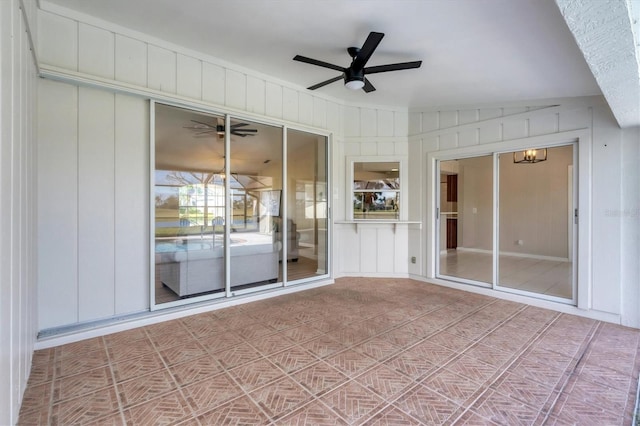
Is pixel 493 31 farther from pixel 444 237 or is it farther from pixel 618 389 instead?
pixel 444 237

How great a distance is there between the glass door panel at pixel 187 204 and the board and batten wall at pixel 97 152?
167 millimetres

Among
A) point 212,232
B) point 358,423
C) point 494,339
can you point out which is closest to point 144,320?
point 212,232

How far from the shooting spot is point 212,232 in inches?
154

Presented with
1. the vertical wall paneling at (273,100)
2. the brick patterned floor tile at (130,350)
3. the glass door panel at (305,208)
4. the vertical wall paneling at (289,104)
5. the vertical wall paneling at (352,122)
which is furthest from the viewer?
the vertical wall paneling at (352,122)

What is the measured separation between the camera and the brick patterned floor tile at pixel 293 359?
2.46 m

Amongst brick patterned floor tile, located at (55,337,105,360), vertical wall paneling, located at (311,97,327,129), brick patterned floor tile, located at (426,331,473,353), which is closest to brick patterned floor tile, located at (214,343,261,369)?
brick patterned floor tile, located at (55,337,105,360)

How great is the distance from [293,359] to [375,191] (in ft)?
12.3

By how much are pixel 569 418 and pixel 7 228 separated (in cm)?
343

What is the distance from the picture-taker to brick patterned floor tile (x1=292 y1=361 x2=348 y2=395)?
7.12ft

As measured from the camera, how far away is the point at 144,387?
7.11 ft

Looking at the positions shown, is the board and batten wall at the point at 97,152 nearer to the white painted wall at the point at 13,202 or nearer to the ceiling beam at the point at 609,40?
the white painted wall at the point at 13,202

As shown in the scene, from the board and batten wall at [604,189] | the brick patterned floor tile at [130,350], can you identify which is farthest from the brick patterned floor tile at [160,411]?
the board and batten wall at [604,189]

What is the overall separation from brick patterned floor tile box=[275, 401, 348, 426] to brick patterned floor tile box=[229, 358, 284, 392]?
0.42 meters

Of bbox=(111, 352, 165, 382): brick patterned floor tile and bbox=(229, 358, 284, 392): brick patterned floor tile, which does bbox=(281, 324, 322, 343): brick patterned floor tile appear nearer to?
bbox=(229, 358, 284, 392): brick patterned floor tile
